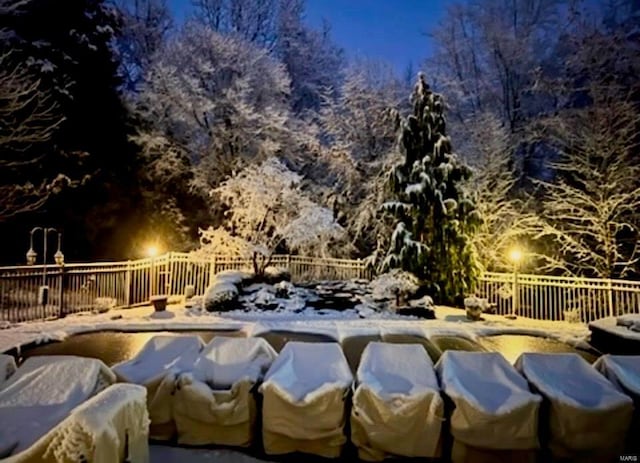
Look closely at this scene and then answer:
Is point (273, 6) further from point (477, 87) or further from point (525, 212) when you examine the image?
point (525, 212)

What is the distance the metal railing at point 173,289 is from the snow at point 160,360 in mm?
6787

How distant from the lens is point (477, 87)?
1945 cm

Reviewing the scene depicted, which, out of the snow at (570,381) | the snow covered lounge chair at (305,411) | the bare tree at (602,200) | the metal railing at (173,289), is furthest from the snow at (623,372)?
the bare tree at (602,200)

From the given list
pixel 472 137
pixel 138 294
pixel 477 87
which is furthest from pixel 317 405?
pixel 477 87

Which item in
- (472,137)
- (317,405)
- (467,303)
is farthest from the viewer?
(472,137)

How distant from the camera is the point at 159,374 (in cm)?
484

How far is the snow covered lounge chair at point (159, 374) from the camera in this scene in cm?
477

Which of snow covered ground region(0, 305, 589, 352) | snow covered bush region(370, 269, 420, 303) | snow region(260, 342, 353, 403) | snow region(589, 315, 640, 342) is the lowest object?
snow covered ground region(0, 305, 589, 352)

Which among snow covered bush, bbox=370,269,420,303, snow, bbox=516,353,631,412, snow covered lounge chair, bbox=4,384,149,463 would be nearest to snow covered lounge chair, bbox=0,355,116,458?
snow covered lounge chair, bbox=4,384,149,463

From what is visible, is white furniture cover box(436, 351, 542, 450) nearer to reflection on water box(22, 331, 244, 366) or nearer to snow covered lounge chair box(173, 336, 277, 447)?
snow covered lounge chair box(173, 336, 277, 447)

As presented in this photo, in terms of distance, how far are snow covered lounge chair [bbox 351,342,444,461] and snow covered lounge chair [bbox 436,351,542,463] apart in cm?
18

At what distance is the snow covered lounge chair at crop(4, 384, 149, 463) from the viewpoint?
292cm

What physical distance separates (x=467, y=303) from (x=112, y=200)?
11669 mm

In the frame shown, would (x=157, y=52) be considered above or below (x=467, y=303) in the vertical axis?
above
